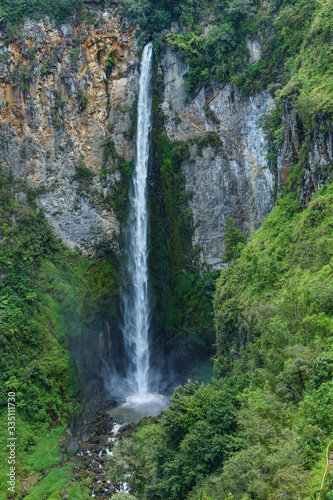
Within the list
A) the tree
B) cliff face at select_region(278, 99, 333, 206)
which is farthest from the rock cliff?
cliff face at select_region(278, 99, 333, 206)

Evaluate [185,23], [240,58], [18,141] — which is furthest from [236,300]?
[185,23]

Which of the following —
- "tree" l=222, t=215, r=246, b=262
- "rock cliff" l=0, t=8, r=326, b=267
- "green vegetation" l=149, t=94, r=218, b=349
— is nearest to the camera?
"tree" l=222, t=215, r=246, b=262

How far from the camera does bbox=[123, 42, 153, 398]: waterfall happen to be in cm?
2570

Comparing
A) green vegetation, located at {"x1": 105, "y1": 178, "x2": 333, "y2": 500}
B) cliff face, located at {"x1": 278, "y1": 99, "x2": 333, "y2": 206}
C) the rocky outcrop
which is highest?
the rocky outcrop

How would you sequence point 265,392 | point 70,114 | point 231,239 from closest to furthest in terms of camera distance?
point 265,392 < point 231,239 < point 70,114

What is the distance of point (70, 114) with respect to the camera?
84.2 ft

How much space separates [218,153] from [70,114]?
995cm

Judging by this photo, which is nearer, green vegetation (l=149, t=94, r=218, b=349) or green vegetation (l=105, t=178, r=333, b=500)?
green vegetation (l=105, t=178, r=333, b=500)

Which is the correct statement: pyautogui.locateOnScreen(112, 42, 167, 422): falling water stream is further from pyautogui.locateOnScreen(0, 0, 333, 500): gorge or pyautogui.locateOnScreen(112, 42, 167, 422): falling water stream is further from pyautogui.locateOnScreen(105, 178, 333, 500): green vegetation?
pyautogui.locateOnScreen(105, 178, 333, 500): green vegetation

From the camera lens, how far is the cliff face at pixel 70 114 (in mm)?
24422

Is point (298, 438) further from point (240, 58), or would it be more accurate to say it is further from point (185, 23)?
point (185, 23)

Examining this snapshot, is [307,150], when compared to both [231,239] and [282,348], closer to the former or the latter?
[231,239]

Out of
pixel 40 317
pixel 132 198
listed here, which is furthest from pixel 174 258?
pixel 40 317

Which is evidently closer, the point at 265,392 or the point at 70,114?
the point at 265,392
